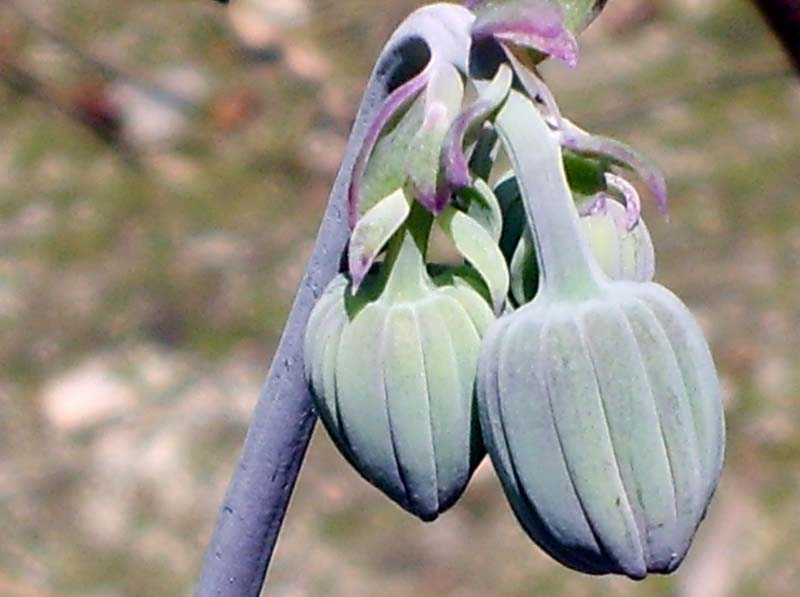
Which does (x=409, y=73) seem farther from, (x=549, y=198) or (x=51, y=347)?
(x=51, y=347)

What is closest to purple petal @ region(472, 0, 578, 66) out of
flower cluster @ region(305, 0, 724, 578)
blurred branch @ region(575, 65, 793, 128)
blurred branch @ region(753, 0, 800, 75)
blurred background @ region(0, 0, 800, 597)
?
flower cluster @ region(305, 0, 724, 578)

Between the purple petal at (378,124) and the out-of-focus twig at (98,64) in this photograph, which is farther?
the out-of-focus twig at (98,64)

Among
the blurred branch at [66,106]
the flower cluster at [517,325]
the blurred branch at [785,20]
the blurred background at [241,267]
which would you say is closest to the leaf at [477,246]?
the flower cluster at [517,325]

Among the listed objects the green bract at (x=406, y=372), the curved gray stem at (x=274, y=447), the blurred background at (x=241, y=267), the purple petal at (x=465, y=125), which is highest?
the purple petal at (x=465, y=125)

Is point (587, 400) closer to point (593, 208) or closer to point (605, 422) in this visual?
point (605, 422)

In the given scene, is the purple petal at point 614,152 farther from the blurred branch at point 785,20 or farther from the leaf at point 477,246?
the blurred branch at point 785,20

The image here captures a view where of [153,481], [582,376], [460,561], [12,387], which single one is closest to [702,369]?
[582,376]
